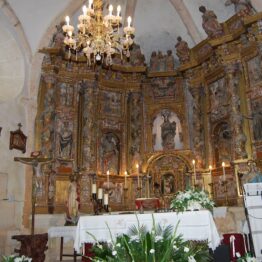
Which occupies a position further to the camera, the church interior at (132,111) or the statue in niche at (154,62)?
the statue in niche at (154,62)

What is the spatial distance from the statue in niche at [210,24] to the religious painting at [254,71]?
1574 millimetres

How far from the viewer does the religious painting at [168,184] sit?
40.8 ft

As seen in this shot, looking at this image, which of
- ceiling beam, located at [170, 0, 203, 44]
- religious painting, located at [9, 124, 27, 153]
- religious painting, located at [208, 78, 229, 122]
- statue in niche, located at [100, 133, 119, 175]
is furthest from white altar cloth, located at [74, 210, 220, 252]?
ceiling beam, located at [170, 0, 203, 44]

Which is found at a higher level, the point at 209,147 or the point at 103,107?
the point at 103,107

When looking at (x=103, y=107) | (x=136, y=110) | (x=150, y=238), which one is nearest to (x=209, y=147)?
(x=136, y=110)

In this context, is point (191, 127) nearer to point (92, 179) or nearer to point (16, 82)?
point (92, 179)

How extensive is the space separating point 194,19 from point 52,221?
8.56m

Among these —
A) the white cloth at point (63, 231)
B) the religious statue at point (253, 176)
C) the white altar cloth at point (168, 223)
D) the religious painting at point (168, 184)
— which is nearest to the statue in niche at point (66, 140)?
the white cloth at point (63, 231)

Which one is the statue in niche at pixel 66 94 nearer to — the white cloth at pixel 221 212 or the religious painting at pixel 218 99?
the religious painting at pixel 218 99

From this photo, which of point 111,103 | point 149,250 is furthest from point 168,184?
point 149,250

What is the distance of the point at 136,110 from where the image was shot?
13.5m

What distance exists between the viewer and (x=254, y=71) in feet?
37.3

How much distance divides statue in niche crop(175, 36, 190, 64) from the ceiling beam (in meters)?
0.41

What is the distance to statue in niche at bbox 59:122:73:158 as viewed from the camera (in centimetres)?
1202
